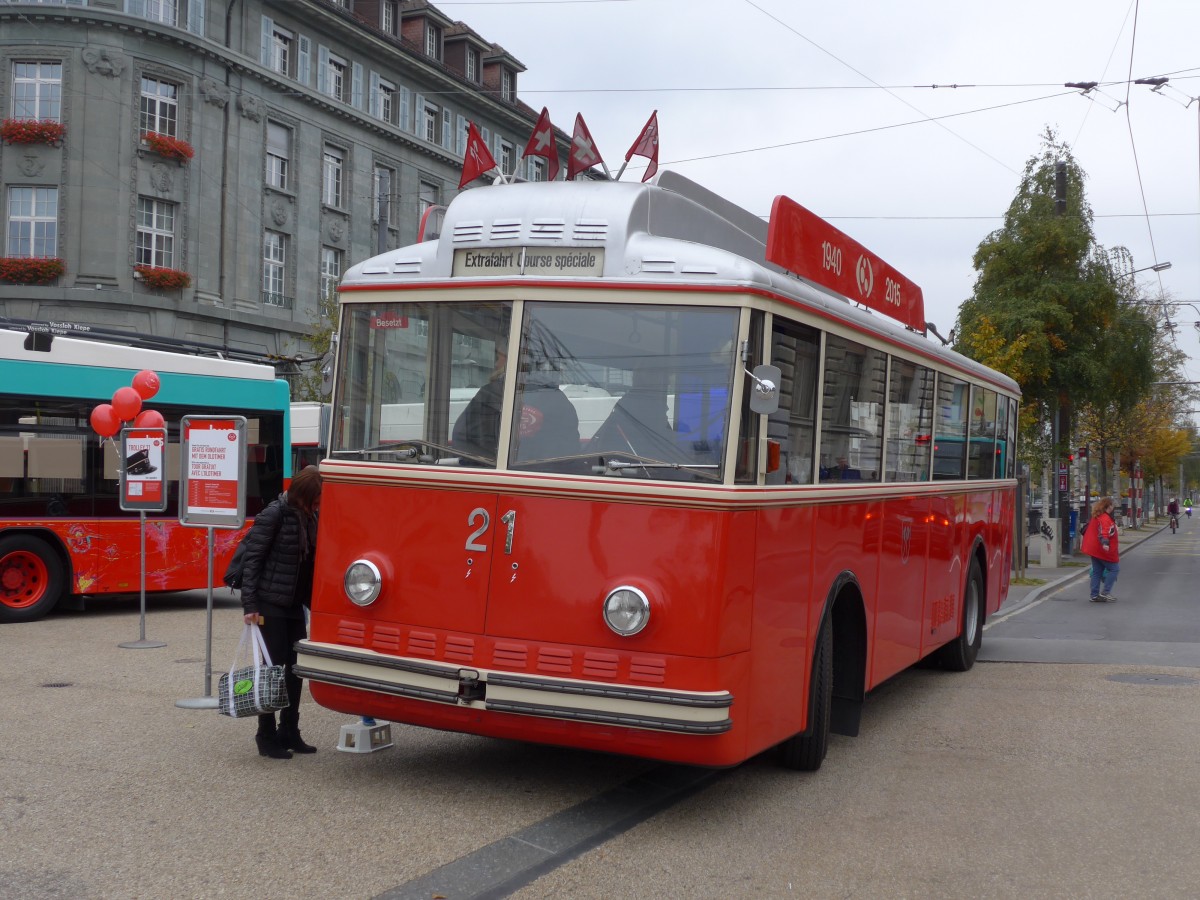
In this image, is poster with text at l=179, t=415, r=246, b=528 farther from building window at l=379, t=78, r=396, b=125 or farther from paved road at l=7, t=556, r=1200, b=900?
building window at l=379, t=78, r=396, b=125

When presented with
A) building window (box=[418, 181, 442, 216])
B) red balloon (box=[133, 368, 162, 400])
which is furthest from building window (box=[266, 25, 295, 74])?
red balloon (box=[133, 368, 162, 400])

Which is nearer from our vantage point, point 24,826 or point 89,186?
point 24,826

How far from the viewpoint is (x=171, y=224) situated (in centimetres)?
3450

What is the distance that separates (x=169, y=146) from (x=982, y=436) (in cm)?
2770

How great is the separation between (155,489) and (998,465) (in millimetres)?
8214

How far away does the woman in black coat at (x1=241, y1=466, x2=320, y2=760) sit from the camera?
7.22m

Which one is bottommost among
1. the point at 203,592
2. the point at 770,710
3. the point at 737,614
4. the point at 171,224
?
the point at 203,592

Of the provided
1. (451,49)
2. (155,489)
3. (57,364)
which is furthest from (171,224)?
(155,489)

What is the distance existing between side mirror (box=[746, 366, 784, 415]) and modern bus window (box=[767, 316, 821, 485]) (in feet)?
0.89

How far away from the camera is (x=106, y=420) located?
14023 mm

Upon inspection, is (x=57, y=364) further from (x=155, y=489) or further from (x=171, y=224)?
(x=171, y=224)

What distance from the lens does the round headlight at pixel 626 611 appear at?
578cm

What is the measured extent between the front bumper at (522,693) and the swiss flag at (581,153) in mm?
2723

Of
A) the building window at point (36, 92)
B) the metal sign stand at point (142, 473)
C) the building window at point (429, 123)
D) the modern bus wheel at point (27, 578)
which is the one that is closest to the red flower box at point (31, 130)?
the building window at point (36, 92)
